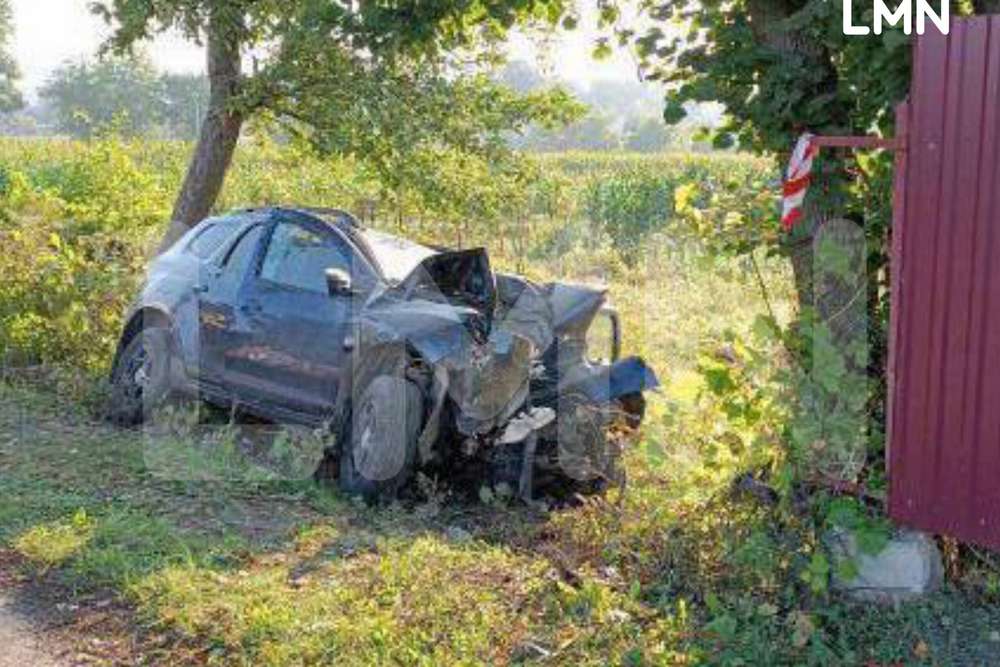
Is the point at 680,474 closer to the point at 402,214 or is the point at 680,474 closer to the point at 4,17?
the point at 402,214

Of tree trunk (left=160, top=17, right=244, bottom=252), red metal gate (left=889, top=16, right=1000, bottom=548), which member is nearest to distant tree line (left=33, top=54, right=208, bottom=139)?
tree trunk (left=160, top=17, right=244, bottom=252)

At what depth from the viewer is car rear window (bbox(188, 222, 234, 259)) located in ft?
33.1

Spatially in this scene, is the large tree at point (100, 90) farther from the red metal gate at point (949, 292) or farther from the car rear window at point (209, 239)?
the red metal gate at point (949, 292)

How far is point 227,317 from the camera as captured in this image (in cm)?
948

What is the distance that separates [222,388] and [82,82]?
348 ft

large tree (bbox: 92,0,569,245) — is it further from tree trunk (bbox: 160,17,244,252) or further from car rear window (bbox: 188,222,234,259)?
car rear window (bbox: 188,222,234,259)

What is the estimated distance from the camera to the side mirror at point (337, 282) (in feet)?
27.7

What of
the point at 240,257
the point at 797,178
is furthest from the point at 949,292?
the point at 240,257

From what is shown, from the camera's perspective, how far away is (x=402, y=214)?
15.0 metres

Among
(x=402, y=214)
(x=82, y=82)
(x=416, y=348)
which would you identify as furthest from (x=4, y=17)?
(x=416, y=348)

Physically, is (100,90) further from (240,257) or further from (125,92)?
(240,257)

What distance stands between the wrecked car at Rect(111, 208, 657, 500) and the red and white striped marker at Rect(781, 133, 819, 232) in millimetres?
2258

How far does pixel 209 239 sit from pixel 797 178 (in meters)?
5.97

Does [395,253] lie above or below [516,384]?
above
